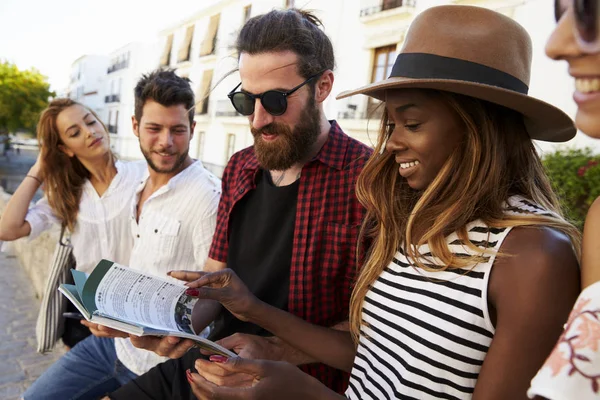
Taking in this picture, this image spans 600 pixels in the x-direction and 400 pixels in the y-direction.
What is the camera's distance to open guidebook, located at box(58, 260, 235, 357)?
4.30 feet

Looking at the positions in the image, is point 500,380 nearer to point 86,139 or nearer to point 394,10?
point 86,139

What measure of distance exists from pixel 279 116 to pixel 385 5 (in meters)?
14.7

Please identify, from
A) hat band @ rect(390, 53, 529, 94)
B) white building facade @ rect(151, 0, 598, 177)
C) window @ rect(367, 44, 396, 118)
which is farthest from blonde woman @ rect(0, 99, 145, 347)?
window @ rect(367, 44, 396, 118)

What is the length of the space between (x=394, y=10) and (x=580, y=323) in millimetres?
15101

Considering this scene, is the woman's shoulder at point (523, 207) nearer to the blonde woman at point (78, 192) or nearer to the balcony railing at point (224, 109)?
the blonde woman at point (78, 192)

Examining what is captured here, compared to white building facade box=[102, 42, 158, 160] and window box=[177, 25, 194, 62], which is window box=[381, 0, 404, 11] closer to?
window box=[177, 25, 194, 62]

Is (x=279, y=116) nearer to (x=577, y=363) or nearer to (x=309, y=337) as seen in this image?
(x=309, y=337)

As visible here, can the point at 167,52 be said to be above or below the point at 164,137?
above

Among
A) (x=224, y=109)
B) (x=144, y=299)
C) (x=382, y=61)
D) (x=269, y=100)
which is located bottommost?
(x=144, y=299)

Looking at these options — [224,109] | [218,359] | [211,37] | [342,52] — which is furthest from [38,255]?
[211,37]

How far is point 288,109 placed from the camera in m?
1.98

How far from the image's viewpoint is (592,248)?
812 millimetres

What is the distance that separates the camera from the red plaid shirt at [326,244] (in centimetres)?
181

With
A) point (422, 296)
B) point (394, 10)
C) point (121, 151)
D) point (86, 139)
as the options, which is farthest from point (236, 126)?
point (422, 296)
